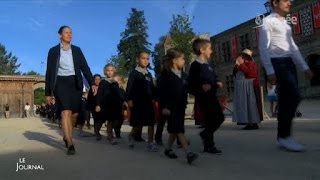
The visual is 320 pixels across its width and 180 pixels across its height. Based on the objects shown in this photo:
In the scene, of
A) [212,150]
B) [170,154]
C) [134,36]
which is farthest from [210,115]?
[134,36]

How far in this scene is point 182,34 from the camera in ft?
124

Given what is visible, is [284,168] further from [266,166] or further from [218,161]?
[218,161]

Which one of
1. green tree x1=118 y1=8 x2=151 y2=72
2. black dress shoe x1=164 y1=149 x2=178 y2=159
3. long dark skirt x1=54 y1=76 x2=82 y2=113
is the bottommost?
black dress shoe x1=164 y1=149 x2=178 y2=159

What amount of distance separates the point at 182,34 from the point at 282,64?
32309 mm

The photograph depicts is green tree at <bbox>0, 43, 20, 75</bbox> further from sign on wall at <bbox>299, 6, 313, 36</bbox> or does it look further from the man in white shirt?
the man in white shirt

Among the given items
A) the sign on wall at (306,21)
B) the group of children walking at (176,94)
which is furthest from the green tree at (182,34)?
the group of children walking at (176,94)

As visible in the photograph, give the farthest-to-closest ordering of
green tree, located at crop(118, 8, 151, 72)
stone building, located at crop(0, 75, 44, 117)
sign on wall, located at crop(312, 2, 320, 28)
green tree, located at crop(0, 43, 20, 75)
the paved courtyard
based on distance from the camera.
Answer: green tree, located at crop(0, 43, 20, 75), green tree, located at crop(118, 8, 151, 72), stone building, located at crop(0, 75, 44, 117), sign on wall, located at crop(312, 2, 320, 28), the paved courtyard

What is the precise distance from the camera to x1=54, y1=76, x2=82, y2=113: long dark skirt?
6500mm

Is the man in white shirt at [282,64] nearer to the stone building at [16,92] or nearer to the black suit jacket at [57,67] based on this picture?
the black suit jacket at [57,67]

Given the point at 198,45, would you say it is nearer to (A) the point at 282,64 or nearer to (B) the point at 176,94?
(B) the point at 176,94

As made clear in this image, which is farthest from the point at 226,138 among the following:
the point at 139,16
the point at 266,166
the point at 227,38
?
the point at 139,16

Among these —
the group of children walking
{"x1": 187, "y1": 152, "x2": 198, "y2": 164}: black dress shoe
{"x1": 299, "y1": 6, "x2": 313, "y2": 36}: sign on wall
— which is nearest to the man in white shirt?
the group of children walking

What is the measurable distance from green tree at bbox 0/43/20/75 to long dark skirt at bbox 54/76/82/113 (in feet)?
382

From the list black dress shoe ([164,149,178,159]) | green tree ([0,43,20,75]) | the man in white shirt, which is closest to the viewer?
black dress shoe ([164,149,178,159])
